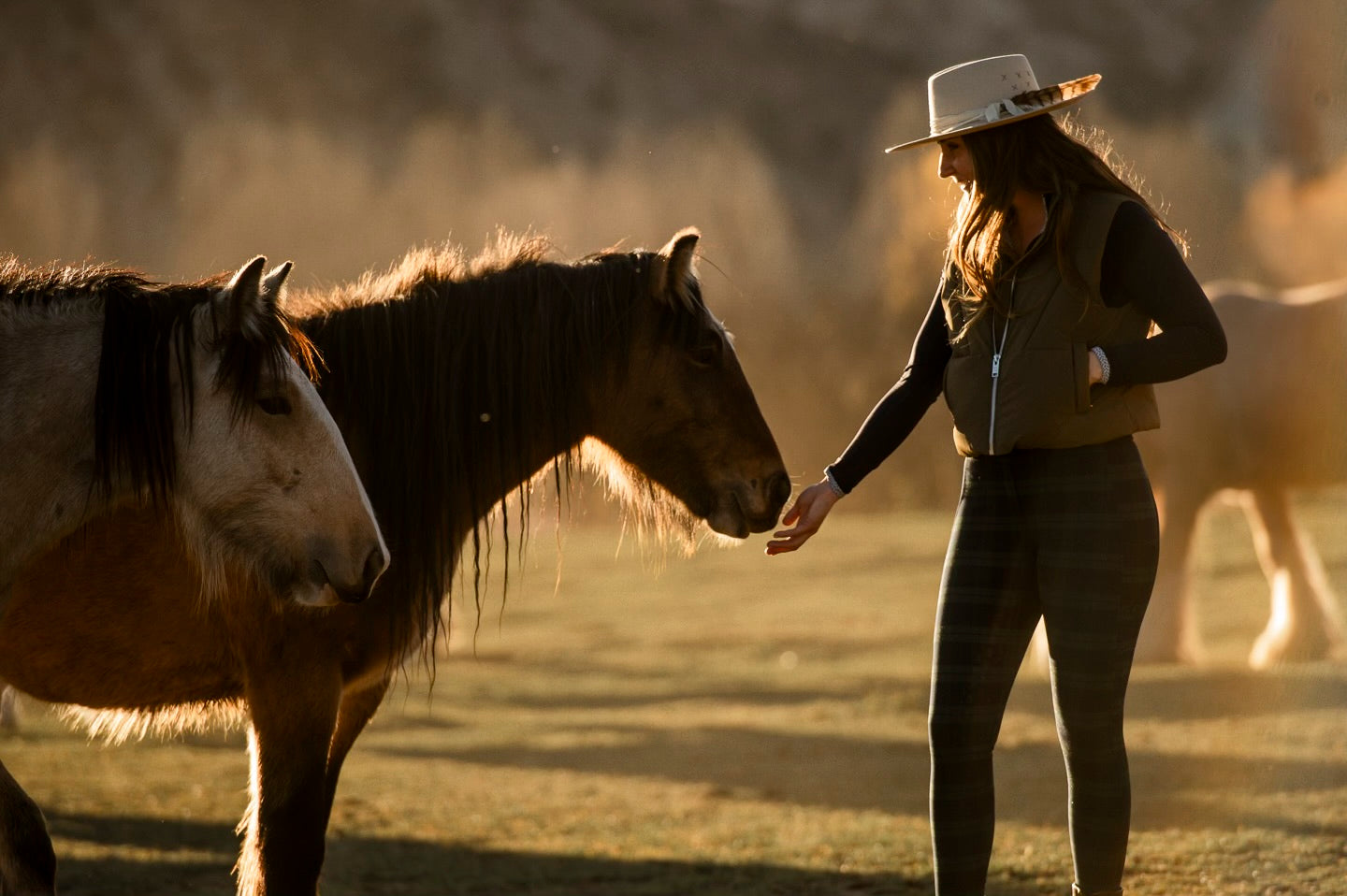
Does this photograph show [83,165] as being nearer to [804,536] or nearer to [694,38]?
[694,38]

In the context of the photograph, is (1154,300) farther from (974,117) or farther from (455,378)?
(455,378)

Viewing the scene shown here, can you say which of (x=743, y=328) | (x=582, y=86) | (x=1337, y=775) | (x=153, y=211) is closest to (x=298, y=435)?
(x=1337, y=775)

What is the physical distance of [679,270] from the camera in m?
3.86

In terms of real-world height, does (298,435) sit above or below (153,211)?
below

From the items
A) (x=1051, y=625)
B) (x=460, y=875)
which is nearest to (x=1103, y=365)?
(x=1051, y=625)

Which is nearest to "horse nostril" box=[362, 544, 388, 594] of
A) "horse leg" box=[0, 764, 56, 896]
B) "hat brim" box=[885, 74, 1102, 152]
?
"horse leg" box=[0, 764, 56, 896]

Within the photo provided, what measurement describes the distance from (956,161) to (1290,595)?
27.4ft

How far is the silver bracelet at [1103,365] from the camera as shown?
2732 millimetres

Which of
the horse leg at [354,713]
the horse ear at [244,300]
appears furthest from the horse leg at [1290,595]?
the horse ear at [244,300]

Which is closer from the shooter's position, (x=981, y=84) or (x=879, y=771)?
(x=981, y=84)

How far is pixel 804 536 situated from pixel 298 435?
1.19m

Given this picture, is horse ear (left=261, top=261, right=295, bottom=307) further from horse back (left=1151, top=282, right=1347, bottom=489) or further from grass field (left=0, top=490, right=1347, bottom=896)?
horse back (left=1151, top=282, right=1347, bottom=489)

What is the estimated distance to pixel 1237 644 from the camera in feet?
39.3

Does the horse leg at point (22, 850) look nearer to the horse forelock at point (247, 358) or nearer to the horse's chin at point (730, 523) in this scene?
the horse forelock at point (247, 358)
